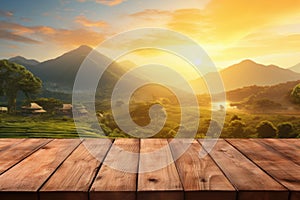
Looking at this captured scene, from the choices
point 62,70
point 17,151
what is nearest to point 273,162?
point 17,151

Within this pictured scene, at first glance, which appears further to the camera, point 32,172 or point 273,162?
point 273,162

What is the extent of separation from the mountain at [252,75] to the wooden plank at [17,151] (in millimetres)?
2660

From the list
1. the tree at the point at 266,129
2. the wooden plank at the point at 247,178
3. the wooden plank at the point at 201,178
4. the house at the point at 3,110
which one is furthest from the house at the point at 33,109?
the wooden plank at the point at 247,178

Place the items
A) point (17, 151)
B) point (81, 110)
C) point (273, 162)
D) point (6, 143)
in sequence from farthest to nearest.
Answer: point (81, 110) → point (6, 143) → point (17, 151) → point (273, 162)

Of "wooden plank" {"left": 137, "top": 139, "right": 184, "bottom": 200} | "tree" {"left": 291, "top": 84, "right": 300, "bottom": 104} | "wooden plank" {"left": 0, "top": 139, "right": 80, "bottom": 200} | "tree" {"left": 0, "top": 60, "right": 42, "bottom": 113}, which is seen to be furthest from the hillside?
"wooden plank" {"left": 0, "top": 139, "right": 80, "bottom": 200}

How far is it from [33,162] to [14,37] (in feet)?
9.19

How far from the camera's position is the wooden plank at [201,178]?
806 mm

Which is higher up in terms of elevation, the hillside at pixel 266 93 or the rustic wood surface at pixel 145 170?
the hillside at pixel 266 93

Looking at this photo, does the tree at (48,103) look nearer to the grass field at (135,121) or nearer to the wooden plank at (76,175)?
the grass field at (135,121)

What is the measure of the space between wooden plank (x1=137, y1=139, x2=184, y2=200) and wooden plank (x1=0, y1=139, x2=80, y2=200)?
297 mm

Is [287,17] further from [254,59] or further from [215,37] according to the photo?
[215,37]

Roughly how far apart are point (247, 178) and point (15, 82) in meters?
3.47

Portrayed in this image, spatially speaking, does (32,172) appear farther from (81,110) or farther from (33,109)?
(33,109)

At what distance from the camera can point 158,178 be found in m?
0.89
